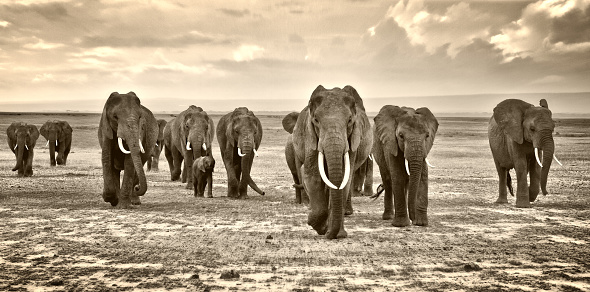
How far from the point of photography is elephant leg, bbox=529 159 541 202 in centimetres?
1658

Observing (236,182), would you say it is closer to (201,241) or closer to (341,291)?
(201,241)

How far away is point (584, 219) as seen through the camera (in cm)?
1381

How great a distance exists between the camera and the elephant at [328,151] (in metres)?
9.74

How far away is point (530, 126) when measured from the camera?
16594 mm

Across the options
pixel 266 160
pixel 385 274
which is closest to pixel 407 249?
pixel 385 274

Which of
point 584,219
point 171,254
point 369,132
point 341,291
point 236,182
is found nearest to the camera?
point 341,291

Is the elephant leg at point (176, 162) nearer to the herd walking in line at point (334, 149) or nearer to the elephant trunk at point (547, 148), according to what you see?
the herd walking in line at point (334, 149)

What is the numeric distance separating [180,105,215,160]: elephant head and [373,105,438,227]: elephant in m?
9.46

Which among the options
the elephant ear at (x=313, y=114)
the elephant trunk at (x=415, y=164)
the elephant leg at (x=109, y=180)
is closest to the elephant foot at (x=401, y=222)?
the elephant trunk at (x=415, y=164)

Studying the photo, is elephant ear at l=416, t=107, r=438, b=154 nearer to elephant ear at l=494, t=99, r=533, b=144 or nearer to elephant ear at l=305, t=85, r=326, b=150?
elephant ear at l=305, t=85, r=326, b=150

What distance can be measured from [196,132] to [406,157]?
1096cm

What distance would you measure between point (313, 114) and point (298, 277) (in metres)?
3.14

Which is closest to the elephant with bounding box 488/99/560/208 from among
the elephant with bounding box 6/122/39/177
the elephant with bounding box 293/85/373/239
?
the elephant with bounding box 293/85/373/239

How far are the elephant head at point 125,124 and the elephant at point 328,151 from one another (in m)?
5.55
